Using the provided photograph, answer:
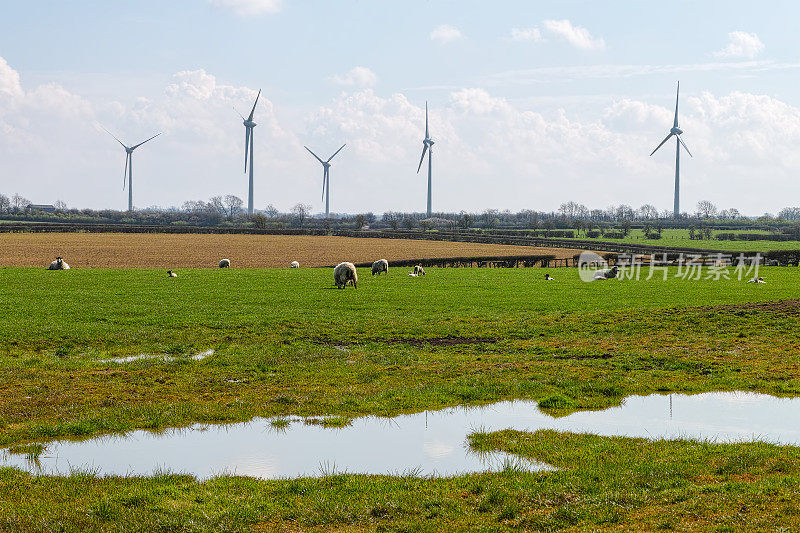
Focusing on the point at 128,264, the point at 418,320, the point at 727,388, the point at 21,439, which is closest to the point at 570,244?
the point at 128,264

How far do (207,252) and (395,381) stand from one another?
2974 inches

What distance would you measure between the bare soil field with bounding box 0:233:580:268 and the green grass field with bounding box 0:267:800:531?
101 ft

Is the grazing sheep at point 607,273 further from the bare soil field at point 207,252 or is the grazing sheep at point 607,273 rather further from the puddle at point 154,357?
the puddle at point 154,357

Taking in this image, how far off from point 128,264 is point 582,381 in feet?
195

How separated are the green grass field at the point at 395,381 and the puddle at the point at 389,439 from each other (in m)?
0.62

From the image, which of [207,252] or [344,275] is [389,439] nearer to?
[344,275]

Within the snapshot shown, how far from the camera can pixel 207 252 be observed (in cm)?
9056

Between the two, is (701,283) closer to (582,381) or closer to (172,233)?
(582,381)

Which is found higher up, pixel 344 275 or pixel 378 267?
pixel 344 275

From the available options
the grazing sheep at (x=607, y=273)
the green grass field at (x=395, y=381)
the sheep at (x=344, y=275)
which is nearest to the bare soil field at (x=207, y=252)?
the sheep at (x=344, y=275)

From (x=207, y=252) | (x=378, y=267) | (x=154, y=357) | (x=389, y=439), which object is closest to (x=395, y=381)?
(x=389, y=439)

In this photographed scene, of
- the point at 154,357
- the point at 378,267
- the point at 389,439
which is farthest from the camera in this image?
the point at 378,267

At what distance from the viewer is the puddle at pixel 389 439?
12414mm

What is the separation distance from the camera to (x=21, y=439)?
13602 millimetres
